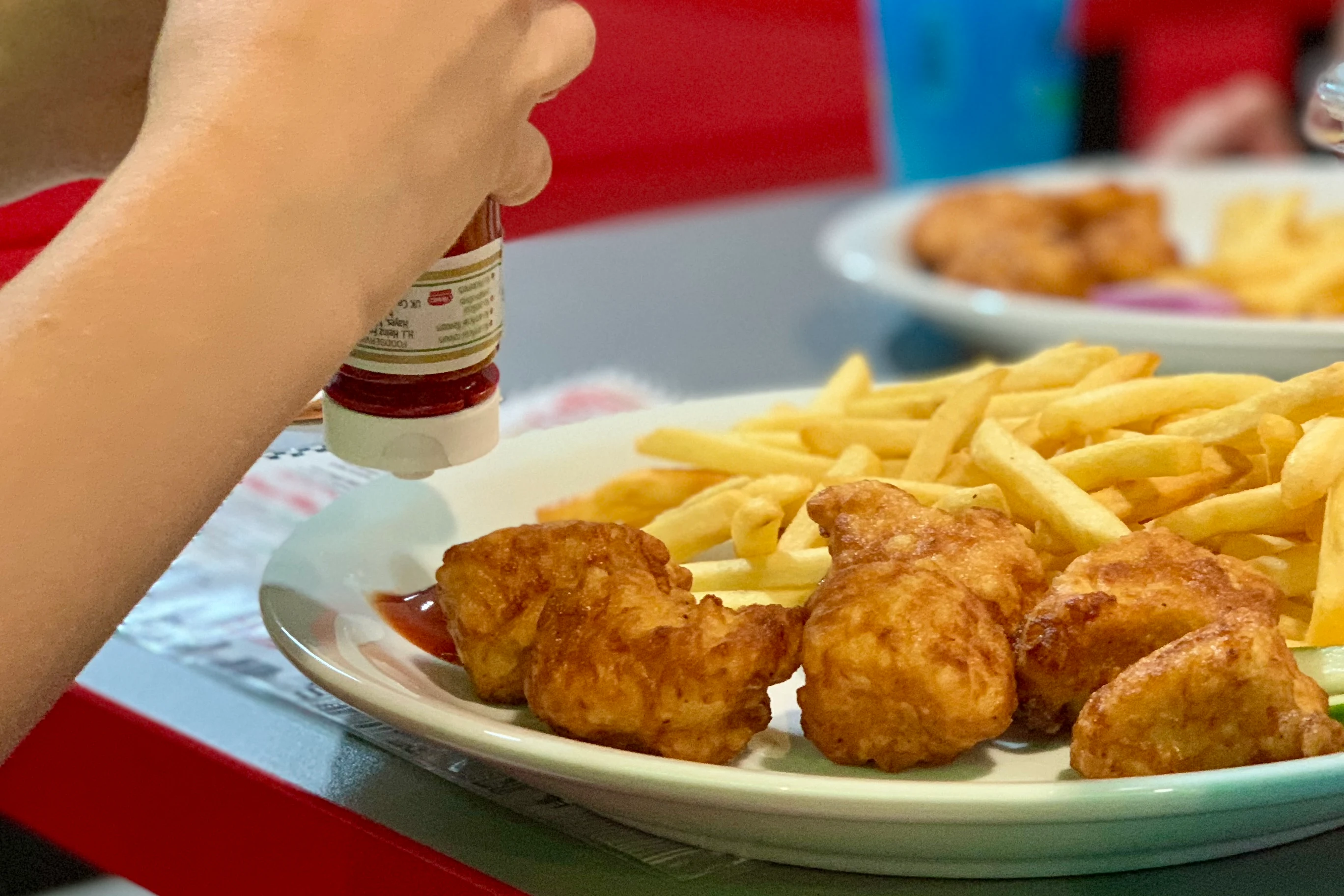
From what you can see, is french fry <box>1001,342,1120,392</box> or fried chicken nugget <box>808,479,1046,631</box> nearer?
fried chicken nugget <box>808,479,1046,631</box>

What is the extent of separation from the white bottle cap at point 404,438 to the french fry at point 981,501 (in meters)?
0.30

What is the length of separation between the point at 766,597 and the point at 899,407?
10.1 inches

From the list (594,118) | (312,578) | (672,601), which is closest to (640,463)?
(312,578)

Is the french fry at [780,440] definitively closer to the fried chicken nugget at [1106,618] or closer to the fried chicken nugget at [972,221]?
the fried chicken nugget at [1106,618]

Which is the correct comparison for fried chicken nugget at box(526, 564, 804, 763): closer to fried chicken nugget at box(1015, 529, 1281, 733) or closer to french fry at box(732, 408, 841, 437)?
fried chicken nugget at box(1015, 529, 1281, 733)

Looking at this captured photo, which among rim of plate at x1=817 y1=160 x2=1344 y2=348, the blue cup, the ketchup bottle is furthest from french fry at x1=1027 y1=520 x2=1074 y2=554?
the blue cup

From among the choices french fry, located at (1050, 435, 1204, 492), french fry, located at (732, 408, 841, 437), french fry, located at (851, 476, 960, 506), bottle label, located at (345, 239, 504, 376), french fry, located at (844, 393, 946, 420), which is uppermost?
bottle label, located at (345, 239, 504, 376)

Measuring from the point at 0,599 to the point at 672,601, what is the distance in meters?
0.33

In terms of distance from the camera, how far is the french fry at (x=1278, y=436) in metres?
0.89

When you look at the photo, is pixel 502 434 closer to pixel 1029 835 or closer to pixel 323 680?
pixel 323 680

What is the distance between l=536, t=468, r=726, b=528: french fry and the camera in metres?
1.15

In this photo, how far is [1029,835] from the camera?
695 millimetres

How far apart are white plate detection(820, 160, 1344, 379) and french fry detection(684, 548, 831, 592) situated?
1.33ft

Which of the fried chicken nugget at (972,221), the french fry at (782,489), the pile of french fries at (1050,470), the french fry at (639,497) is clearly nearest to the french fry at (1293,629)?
the pile of french fries at (1050,470)
